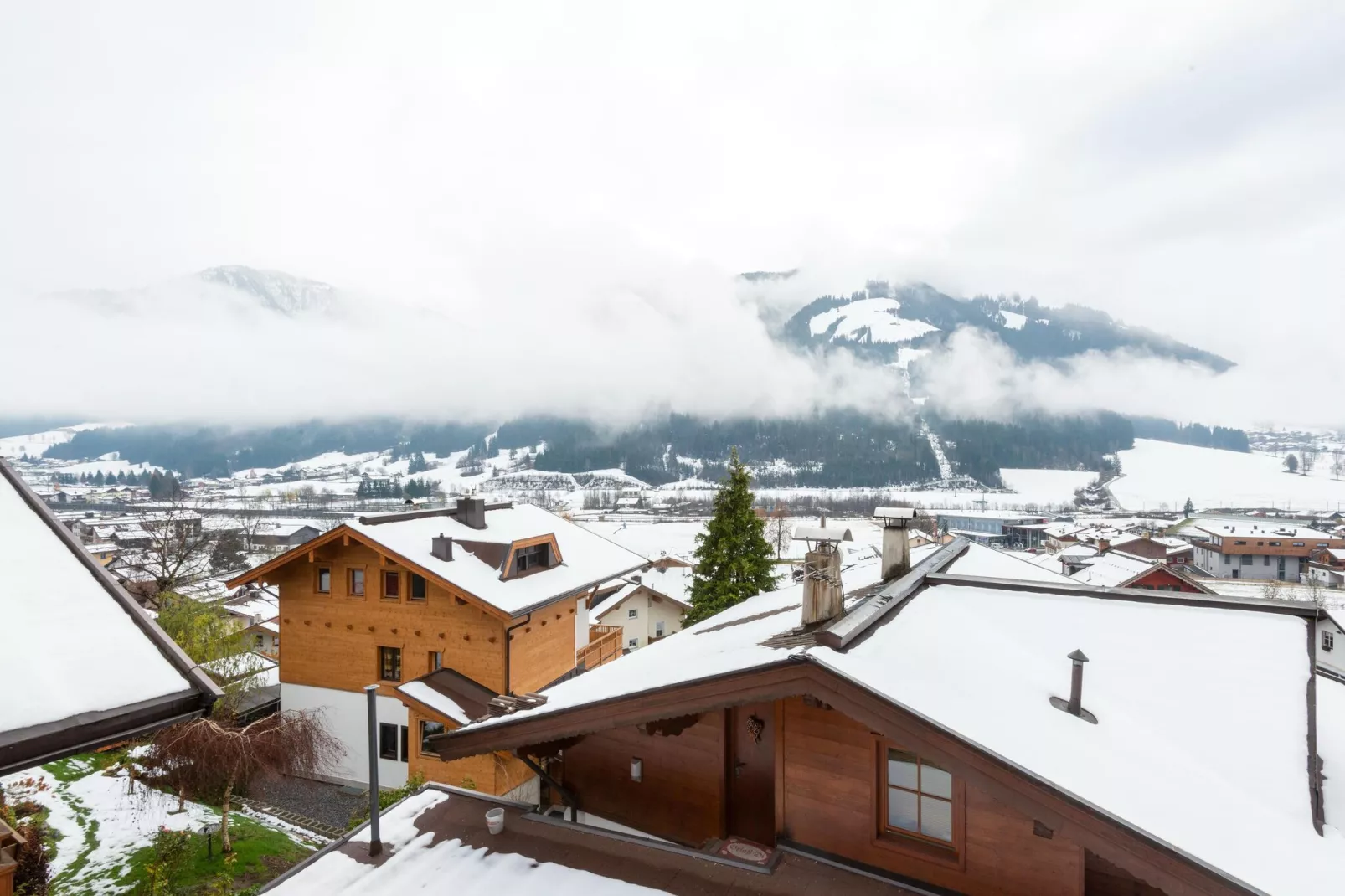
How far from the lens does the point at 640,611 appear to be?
40.8 meters

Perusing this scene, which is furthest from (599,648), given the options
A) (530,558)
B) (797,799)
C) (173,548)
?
(173,548)

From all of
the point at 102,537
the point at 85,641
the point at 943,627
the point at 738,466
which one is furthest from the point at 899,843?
the point at 102,537

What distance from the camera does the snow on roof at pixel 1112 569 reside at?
143 ft

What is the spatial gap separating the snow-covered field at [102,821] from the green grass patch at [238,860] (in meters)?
0.26

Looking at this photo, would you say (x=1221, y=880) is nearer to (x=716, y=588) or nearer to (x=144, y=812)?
(x=144, y=812)

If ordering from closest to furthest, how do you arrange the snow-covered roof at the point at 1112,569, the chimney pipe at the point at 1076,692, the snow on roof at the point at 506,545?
the chimney pipe at the point at 1076,692 → the snow on roof at the point at 506,545 → the snow-covered roof at the point at 1112,569

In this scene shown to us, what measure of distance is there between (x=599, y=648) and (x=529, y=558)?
5.50 meters

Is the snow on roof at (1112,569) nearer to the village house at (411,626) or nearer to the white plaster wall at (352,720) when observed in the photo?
the village house at (411,626)

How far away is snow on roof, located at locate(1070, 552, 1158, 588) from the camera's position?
43719 mm

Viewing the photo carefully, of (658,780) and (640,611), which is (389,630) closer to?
(658,780)

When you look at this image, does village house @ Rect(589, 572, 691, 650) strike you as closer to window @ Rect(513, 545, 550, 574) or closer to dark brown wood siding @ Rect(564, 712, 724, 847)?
window @ Rect(513, 545, 550, 574)

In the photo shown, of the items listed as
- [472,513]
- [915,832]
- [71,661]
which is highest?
[71,661]

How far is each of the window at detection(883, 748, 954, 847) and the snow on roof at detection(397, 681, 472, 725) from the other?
14437mm

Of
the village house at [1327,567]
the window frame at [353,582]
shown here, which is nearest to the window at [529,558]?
the window frame at [353,582]
